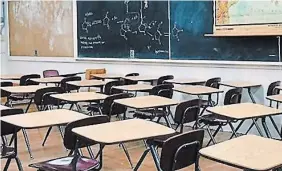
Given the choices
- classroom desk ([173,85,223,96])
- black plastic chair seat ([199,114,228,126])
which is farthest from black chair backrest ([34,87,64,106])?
black plastic chair seat ([199,114,228,126])

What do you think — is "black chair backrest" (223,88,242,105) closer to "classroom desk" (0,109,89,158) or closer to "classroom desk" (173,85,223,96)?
"classroom desk" (173,85,223,96)

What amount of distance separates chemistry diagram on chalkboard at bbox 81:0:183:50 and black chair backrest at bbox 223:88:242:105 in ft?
5.73

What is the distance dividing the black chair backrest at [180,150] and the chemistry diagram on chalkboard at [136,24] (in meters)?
4.00

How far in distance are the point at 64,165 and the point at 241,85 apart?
306 cm

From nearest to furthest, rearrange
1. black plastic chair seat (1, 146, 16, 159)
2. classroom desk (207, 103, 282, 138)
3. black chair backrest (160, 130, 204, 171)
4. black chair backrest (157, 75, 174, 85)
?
1. black chair backrest (160, 130, 204, 171)
2. black plastic chair seat (1, 146, 16, 159)
3. classroom desk (207, 103, 282, 138)
4. black chair backrest (157, 75, 174, 85)

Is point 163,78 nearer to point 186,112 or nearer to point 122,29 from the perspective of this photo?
point 122,29

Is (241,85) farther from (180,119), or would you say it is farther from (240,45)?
(180,119)

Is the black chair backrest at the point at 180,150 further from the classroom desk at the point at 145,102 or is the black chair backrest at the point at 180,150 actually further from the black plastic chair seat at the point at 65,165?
the classroom desk at the point at 145,102

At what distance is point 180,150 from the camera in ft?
9.11

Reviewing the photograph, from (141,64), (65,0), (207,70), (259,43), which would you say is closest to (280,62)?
(259,43)

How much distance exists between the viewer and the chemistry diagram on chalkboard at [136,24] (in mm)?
6977

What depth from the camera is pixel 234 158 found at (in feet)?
7.74

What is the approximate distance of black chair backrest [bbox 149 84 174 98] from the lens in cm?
550

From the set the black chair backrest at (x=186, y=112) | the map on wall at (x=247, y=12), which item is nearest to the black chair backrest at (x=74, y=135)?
the black chair backrest at (x=186, y=112)
